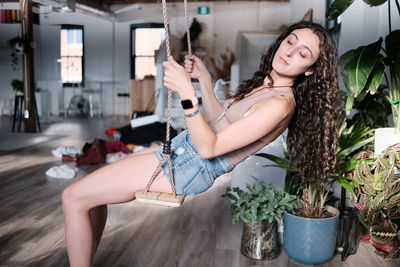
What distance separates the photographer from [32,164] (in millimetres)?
4617

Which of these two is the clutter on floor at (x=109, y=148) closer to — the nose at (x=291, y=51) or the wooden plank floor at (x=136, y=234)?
the wooden plank floor at (x=136, y=234)

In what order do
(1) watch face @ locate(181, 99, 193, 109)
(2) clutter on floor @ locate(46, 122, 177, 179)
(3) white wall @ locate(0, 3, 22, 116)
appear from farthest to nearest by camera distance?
(3) white wall @ locate(0, 3, 22, 116) < (2) clutter on floor @ locate(46, 122, 177, 179) < (1) watch face @ locate(181, 99, 193, 109)

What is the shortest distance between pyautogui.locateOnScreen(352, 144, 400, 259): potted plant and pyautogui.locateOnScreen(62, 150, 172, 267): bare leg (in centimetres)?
101

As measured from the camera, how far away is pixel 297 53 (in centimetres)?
161

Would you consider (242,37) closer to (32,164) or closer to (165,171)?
(32,164)

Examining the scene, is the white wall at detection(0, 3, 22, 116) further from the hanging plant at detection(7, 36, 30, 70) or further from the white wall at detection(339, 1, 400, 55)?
the white wall at detection(339, 1, 400, 55)

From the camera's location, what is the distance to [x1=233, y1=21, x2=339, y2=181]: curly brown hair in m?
1.64

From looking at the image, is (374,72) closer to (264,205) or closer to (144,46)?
(264,205)

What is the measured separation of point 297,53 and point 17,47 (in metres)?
6.16

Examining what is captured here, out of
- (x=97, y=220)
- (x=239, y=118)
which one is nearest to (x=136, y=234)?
(x=97, y=220)

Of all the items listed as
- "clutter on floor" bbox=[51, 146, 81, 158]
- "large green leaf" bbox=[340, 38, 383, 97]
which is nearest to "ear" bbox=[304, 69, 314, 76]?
"large green leaf" bbox=[340, 38, 383, 97]

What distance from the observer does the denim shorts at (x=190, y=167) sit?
5.09 ft

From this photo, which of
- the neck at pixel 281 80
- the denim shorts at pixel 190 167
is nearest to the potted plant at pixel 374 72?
the neck at pixel 281 80

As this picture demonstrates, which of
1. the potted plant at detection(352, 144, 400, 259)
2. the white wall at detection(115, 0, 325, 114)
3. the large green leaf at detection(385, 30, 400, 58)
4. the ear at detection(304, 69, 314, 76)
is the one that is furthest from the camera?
the white wall at detection(115, 0, 325, 114)
